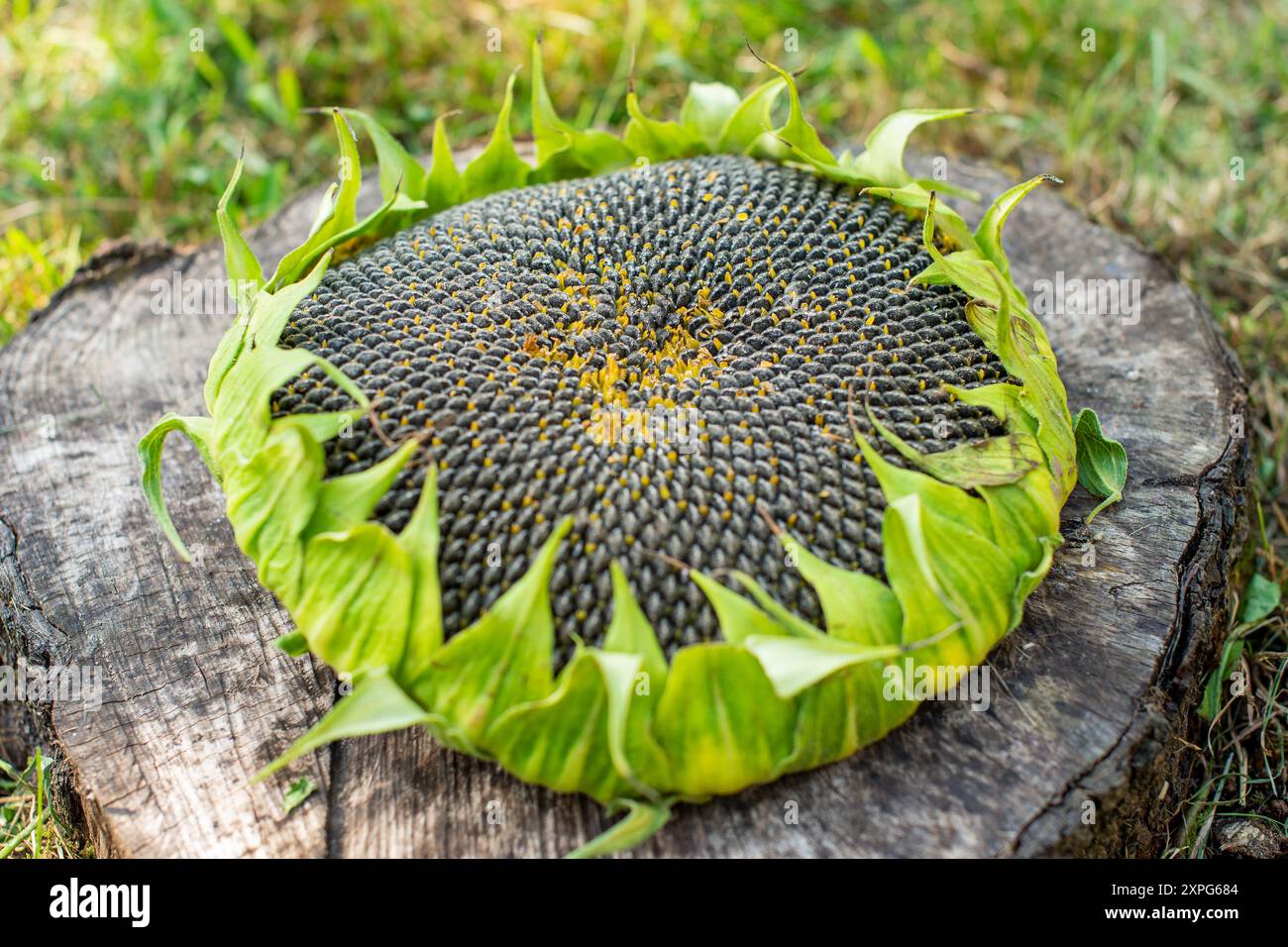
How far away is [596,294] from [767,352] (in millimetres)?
456

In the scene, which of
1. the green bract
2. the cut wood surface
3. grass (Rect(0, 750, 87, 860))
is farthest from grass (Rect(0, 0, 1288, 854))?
the green bract

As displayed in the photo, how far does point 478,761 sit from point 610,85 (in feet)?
13.3

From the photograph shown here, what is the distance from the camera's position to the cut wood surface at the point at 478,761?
266 centimetres

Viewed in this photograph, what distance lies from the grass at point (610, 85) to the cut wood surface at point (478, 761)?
58.9 inches

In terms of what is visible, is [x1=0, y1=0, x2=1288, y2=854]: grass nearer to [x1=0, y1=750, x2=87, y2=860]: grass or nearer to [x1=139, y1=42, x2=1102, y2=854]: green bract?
[x1=0, y1=750, x2=87, y2=860]: grass

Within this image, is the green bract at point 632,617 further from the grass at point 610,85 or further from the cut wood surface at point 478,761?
the grass at point 610,85

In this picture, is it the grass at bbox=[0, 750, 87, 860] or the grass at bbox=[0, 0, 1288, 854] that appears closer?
the grass at bbox=[0, 750, 87, 860]

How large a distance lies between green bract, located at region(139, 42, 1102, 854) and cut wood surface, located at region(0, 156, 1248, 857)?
14 cm

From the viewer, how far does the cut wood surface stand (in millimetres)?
2664

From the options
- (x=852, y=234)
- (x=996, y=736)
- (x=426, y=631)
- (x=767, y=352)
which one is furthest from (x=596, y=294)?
(x=996, y=736)

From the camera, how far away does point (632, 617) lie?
2529 mm

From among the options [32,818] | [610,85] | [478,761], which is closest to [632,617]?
[478,761]

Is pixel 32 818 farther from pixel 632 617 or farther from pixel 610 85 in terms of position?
pixel 610 85

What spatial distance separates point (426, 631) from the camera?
2607 millimetres
